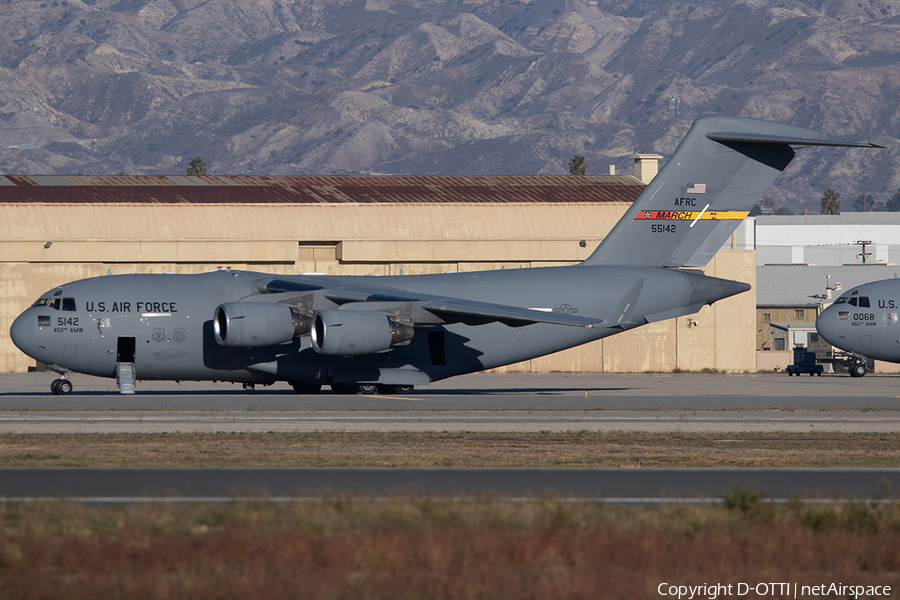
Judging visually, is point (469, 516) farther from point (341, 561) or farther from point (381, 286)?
point (381, 286)

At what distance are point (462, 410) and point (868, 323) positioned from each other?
20942mm

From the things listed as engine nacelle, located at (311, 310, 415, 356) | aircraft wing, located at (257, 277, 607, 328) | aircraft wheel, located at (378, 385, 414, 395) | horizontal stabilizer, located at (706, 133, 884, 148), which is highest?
horizontal stabilizer, located at (706, 133, 884, 148)

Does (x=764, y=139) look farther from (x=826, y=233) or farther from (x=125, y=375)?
(x=826, y=233)

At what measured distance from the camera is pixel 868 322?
40250mm

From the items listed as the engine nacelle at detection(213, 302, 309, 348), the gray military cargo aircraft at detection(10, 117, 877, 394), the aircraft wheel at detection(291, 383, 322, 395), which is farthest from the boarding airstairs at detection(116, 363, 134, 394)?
the aircraft wheel at detection(291, 383, 322, 395)

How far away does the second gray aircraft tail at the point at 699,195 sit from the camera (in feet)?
105

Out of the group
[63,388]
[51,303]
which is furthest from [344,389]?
[51,303]

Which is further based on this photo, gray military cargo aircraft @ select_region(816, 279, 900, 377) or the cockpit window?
gray military cargo aircraft @ select_region(816, 279, 900, 377)

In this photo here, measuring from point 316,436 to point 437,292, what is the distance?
1115 centimetres

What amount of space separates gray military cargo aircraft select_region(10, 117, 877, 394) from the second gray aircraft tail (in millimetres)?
39

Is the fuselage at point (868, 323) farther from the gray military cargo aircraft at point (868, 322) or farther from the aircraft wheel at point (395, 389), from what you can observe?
the aircraft wheel at point (395, 389)

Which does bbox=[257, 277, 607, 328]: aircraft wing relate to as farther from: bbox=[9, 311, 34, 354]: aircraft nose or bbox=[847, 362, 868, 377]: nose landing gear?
bbox=[847, 362, 868, 377]: nose landing gear

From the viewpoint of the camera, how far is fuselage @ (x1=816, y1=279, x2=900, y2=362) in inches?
1580

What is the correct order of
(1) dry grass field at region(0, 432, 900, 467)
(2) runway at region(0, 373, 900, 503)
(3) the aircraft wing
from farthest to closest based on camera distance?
(3) the aircraft wing < (1) dry grass field at region(0, 432, 900, 467) < (2) runway at region(0, 373, 900, 503)
